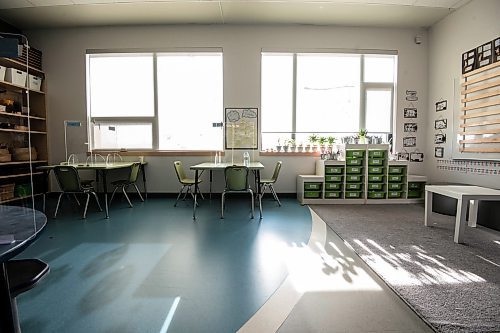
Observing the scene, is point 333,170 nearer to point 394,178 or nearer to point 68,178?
point 394,178

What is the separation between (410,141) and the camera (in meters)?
5.39

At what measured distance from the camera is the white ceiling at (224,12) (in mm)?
4395

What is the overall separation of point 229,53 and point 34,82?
371 cm

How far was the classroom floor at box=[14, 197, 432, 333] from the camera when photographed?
5.07 feet

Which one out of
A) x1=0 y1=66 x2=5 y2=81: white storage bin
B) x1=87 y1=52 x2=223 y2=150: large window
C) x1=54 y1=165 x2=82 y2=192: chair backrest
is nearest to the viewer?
x1=54 y1=165 x2=82 y2=192: chair backrest

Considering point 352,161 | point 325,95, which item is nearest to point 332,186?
point 352,161

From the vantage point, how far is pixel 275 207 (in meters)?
4.57

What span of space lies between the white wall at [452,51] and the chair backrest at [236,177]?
3481 millimetres

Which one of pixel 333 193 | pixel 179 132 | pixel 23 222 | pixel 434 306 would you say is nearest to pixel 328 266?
pixel 434 306

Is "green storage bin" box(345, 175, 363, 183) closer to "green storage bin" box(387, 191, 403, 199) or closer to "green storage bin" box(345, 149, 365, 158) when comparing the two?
"green storage bin" box(345, 149, 365, 158)

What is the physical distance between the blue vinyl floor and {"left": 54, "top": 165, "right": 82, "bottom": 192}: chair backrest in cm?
44

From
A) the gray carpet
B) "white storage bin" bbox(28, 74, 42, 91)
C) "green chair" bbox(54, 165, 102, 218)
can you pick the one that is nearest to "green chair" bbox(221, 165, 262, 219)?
the gray carpet

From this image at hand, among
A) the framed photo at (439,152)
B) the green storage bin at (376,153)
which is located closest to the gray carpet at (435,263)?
the green storage bin at (376,153)

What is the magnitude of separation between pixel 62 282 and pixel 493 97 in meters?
5.44
